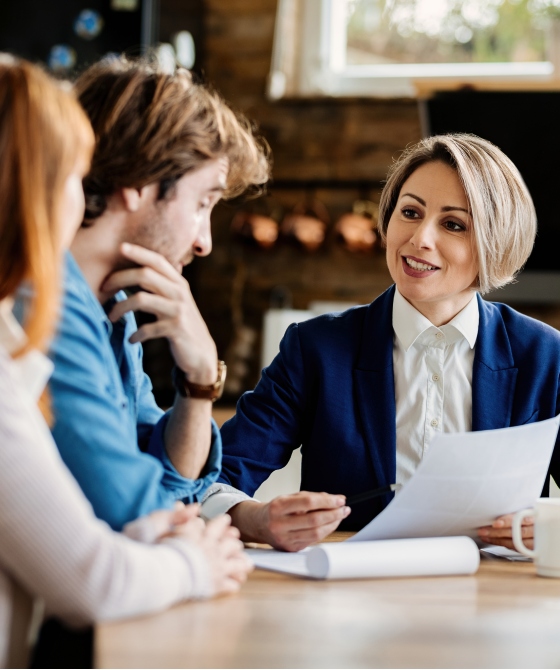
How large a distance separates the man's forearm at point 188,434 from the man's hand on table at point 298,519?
0.11m

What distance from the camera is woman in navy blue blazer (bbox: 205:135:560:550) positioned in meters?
1.60

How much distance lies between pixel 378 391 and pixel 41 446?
0.86 meters

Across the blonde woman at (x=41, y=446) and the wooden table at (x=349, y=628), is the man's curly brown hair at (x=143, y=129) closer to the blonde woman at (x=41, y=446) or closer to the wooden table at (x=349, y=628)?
the blonde woman at (x=41, y=446)

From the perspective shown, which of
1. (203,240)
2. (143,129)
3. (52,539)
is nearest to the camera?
(52,539)

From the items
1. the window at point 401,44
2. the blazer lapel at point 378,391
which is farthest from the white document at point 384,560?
the window at point 401,44

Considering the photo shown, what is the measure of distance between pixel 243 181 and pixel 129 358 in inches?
12.3

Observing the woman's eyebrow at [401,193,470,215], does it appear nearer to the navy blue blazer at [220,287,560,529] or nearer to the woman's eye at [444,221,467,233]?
the woman's eye at [444,221,467,233]

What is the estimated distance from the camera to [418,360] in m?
1.66

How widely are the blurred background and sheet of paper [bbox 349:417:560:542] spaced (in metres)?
2.21

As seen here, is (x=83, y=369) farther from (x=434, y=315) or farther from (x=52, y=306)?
(x=434, y=315)

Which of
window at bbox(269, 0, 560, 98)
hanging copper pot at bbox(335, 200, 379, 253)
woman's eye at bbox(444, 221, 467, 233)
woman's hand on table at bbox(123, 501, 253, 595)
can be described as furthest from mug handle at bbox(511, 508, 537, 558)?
window at bbox(269, 0, 560, 98)

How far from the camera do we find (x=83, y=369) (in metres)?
1.03

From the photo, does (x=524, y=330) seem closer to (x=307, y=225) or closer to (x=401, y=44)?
(x=307, y=225)

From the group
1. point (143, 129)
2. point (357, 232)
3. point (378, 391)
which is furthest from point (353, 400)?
point (357, 232)
